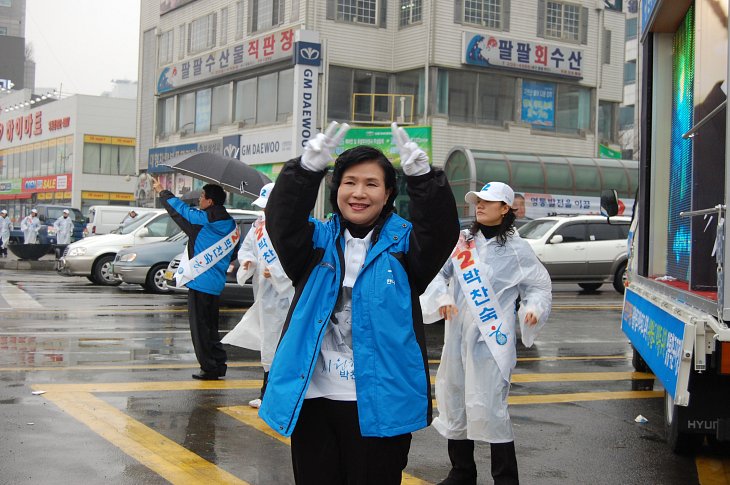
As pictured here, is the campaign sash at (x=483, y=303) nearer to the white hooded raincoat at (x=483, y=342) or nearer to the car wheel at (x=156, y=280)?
the white hooded raincoat at (x=483, y=342)

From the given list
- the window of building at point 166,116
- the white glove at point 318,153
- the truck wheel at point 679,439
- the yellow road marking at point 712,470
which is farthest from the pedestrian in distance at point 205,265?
the window of building at point 166,116

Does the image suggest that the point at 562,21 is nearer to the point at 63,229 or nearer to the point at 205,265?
the point at 63,229

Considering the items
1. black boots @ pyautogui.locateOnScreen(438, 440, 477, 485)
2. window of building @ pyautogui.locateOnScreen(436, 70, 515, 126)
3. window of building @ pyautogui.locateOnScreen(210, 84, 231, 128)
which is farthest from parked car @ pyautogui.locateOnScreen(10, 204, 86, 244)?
black boots @ pyautogui.locateOnScreen(438, 440, 477, 485)

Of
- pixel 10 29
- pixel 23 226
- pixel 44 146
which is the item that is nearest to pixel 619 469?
pixel 23 226

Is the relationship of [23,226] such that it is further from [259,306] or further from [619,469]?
[619,469]

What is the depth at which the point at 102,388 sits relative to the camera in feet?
26.0

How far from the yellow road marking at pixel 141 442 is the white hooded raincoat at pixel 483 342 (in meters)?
1.29

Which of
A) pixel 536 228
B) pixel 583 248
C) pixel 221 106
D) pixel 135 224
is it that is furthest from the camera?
pixel 221 106

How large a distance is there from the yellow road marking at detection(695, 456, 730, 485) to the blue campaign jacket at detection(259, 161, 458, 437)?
2974 millimetres

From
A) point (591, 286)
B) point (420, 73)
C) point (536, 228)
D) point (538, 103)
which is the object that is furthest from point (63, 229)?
point (591, 286)

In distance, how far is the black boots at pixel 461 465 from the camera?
17.6 ft

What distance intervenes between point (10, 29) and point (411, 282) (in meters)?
125

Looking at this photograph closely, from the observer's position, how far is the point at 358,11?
109 ft

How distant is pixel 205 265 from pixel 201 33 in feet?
106
